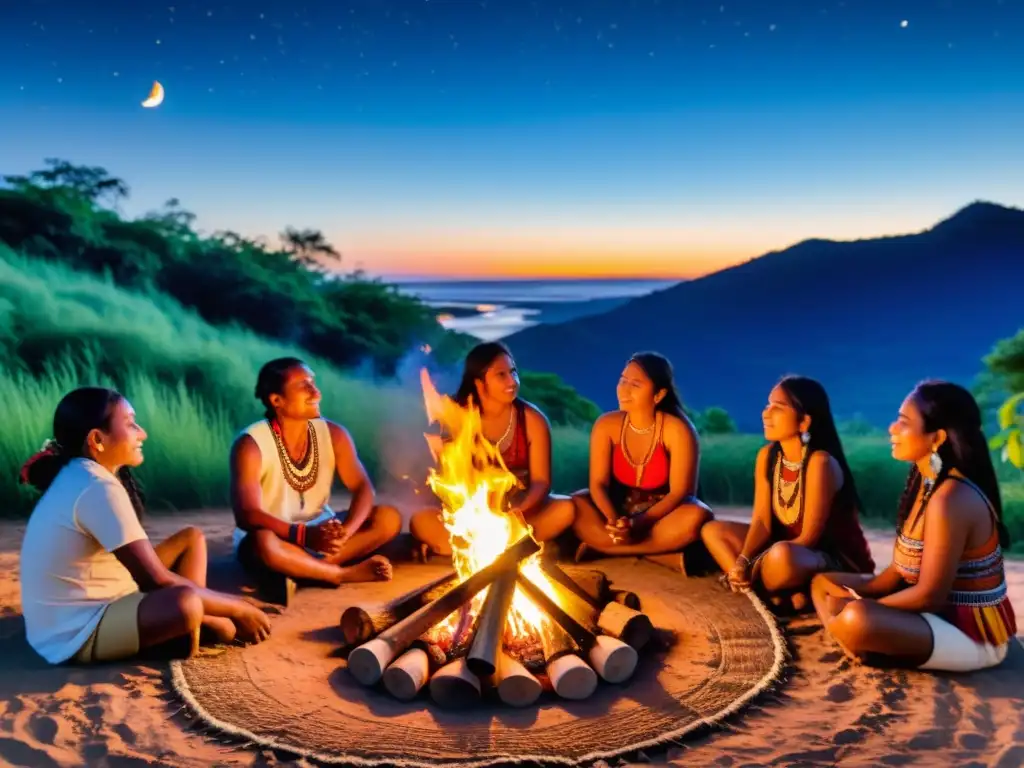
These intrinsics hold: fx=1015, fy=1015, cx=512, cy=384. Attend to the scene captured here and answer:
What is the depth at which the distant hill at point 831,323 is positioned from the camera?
1383 cm

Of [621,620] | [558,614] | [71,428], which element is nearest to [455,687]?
[558,614]

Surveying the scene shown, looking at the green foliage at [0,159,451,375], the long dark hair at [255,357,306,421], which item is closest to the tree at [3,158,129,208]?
the green foliage at [0,159,451,375]

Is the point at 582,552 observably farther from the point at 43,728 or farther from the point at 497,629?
the point at 43,728

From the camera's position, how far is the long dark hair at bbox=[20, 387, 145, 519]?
175 inches

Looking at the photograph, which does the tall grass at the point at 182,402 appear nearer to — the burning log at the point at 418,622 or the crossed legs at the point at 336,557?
the crossed legs at the point at 336,557

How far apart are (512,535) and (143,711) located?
7.13 feet

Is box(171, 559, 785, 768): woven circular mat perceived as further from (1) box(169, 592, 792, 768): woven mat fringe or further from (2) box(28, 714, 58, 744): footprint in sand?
(2) box(28, 714, 58, 744): footprint in sand

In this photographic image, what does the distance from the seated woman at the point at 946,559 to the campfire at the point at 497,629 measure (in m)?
1.10

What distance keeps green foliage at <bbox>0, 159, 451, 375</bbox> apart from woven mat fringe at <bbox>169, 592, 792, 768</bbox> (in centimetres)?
959

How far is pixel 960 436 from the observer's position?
443cm

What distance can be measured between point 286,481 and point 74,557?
162 centimetres

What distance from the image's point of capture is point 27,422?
9.35 m

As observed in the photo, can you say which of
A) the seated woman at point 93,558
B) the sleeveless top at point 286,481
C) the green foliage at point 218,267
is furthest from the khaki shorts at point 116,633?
the green foliage at point 218,267

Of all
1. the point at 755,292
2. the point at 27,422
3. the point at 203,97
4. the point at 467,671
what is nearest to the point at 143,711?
the point at 467,671
